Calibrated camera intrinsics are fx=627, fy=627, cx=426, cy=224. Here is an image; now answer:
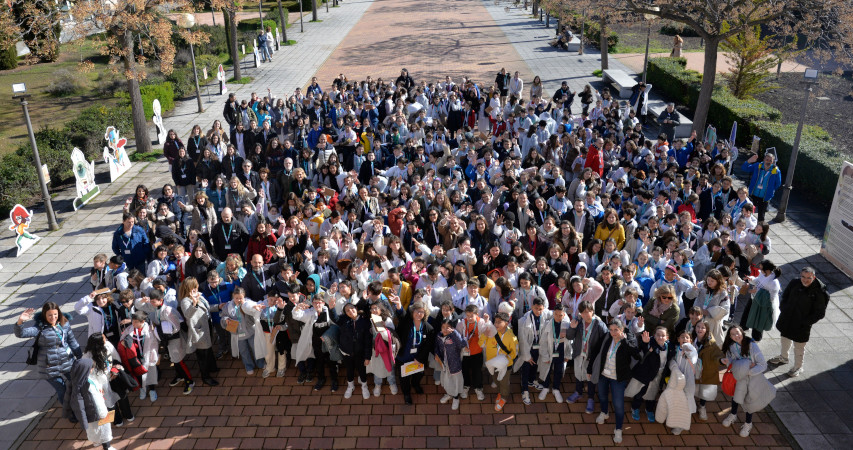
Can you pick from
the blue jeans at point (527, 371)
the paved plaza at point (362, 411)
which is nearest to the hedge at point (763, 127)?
the paved plaza at point (362, 411)

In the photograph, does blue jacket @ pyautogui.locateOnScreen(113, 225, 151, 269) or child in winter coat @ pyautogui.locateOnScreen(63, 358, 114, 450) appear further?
blue jacket @ pyautogui.locateOnScreen(113, 225, 151, 269)

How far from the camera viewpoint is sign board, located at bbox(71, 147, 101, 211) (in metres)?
15.2

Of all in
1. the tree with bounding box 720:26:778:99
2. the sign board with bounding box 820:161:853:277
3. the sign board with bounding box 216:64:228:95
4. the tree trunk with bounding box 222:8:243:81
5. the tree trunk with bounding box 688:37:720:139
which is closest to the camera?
the sign board with bounding box 820:161:853:277

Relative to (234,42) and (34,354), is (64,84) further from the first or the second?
(34,354)

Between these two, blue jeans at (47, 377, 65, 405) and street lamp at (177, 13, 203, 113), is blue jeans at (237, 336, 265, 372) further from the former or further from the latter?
street lamp at (177, 13, 203, 113)

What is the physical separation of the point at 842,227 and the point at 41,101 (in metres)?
28.5

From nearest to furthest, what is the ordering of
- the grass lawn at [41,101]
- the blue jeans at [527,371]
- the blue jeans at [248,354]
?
1. the blue jeans at [527,371]
2. the blue jeans at [248,354]
3. the grass lawn at [41,101]

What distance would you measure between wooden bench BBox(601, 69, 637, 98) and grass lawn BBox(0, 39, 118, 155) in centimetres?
1843

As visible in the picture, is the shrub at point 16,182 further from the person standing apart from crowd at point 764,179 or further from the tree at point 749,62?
the tree at point 749,62

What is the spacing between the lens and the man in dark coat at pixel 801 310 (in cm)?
863

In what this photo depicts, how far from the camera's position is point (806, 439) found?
7855mm

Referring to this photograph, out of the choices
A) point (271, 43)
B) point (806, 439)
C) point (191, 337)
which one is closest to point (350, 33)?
→ point (271, 43)

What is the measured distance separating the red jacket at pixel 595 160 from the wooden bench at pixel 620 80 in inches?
470

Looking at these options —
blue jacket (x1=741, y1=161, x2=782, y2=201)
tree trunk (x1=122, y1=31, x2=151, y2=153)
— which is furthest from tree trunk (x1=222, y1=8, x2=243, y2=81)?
blue jacket (x1=741, y1=161, x2=782, y2=201)
